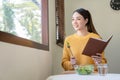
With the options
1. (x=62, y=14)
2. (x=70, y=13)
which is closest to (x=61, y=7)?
(x=62, y=14)

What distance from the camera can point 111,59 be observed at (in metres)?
3.46

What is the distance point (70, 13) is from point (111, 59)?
0.83 meters

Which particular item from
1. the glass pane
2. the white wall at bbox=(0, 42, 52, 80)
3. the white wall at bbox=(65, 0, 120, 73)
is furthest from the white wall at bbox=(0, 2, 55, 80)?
the white wall at bbox=(65, 0, 120, 73)

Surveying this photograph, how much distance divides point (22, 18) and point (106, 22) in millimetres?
1566

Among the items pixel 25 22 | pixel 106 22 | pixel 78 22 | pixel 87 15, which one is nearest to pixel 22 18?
pixel 25 22

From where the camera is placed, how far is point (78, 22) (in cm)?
264

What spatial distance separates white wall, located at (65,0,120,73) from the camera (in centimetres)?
345

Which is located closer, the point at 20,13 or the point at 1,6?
the point at 1,6

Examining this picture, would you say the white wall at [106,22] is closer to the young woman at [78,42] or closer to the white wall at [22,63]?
the young woman at [78,42]

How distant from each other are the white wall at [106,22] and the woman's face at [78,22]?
855mm

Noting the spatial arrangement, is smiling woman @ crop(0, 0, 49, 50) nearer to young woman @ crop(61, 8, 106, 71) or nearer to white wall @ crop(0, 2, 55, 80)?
white wall @ crop(0, 2, 55, 80)

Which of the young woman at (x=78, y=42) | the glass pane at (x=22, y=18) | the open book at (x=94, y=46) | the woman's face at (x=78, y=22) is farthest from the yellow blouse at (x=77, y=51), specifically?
the glass pane at (x=22, y=18)

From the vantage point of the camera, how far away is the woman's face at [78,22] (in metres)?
2.64

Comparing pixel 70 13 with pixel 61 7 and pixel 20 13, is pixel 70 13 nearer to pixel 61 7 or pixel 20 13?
pixel 61 7
